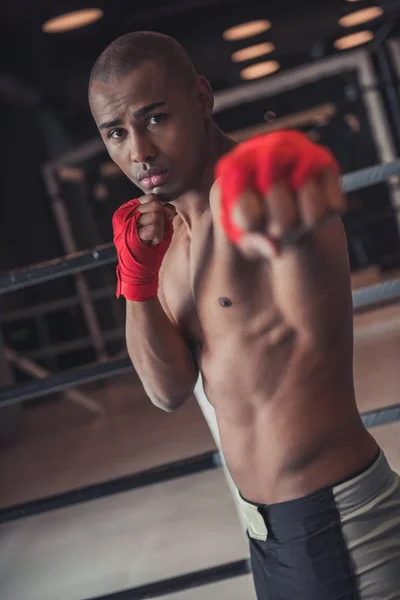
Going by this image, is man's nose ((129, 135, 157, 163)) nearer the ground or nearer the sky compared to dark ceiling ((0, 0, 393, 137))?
nearer the ground

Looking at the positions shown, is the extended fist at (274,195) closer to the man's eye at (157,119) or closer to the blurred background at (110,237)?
the man's eye at (157,119)

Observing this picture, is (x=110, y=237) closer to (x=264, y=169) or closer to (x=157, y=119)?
(x=157, y=119)

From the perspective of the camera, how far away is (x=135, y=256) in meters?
0.87

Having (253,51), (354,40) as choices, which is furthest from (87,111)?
(354,40)

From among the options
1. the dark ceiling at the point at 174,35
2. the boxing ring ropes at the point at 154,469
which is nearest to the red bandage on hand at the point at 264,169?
the boxing ring ropes at the point at 154,469

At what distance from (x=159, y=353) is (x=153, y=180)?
226 millimetres

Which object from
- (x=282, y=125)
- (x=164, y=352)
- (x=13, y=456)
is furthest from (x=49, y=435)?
(x=164, y=352)

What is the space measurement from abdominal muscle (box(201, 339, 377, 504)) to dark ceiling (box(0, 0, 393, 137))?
399 cm

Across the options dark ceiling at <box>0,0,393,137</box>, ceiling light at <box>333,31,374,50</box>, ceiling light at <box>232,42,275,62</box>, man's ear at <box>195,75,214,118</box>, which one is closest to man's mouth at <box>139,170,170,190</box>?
man's ear at <box>195,75,214,118</box>

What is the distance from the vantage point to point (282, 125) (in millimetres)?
7047

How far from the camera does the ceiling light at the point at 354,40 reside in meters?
5.82

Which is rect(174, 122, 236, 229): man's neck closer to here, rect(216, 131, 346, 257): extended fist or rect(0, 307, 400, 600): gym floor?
rect(216, 131, 346, 257): extended fist

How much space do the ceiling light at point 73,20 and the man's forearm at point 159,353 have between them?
3705 millimetres

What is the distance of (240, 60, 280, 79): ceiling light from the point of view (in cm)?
622
